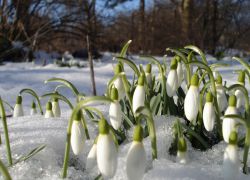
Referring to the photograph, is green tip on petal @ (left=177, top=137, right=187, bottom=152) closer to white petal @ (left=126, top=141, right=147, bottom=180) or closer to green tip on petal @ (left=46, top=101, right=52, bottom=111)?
white petal @ (left=126, top=141, right=147, bottom=180)

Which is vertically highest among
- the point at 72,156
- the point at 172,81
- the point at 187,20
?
the point at 187,20

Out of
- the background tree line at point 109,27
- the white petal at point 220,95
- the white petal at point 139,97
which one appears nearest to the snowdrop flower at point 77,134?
the white petal at point 139,97

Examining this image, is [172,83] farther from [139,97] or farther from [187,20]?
[187,20]

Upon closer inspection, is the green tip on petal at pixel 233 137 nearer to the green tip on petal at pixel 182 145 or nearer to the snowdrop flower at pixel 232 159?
the snowdrop flower at pixel 232 159

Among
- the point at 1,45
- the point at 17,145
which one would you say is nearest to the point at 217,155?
the point at 17,145

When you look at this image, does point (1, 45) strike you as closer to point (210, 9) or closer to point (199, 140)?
point (210, 9)

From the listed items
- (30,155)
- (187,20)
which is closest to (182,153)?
(30,155)

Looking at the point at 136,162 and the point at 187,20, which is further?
the point at 187,20

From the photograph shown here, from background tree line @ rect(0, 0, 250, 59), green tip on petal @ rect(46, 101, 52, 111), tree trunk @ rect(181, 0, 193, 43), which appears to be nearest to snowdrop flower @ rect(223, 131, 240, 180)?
green tip on petal @ rect(46, 101, 52, 111)

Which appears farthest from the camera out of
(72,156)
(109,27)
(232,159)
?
(109,27)
